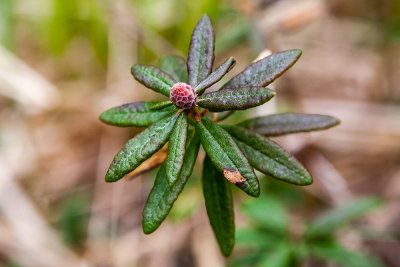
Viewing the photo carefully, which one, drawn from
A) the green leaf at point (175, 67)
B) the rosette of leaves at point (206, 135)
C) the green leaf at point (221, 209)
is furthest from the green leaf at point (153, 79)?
the green leaf at point (221, 209)

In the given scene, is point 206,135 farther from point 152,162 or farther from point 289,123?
point 289,123

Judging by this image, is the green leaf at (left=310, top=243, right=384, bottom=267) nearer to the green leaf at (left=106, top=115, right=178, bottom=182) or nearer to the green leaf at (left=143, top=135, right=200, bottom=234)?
the green leaf at (left=143, top=135, right=200, bottom=234)

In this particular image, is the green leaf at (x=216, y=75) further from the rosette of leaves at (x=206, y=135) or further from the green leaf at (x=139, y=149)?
the green leaf at (x=139, y=149)

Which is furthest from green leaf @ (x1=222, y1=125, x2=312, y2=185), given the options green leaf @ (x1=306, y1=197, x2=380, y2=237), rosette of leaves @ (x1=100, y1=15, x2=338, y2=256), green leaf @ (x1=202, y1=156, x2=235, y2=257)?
green leaf @ (x1=306, y1=197, x2=380, y2=237)

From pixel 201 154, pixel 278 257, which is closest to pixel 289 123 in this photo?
pixel 278 257

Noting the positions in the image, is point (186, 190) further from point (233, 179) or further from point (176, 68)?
point (233, 179)
